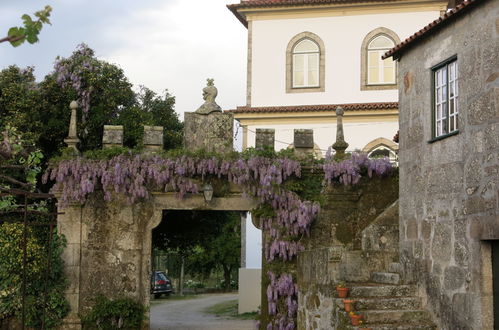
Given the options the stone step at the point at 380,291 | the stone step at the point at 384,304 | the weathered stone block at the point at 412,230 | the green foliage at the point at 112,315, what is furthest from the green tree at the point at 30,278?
the weathered stone block at the point at 412,230

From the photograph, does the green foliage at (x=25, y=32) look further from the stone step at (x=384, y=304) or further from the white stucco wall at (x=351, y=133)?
the white stucco wall at (x=351, y=133)

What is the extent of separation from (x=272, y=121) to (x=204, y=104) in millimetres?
7470

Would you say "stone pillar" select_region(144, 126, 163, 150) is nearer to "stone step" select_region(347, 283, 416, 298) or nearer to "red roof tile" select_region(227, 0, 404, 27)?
"stone step" select_region(347, 283, 416, 298)

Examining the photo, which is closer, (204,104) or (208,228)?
(204,104)

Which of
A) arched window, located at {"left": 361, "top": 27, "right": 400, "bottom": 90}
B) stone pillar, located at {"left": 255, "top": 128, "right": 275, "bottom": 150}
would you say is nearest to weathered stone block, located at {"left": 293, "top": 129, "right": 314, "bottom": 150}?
stone pillar, located at {"left": 255, "top": 128, "right": 275, "bottom": 150}

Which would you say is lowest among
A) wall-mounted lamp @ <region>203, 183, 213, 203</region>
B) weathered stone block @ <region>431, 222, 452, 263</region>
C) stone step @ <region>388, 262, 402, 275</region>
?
stone step @ <region>388, 262, 402, 275</region>

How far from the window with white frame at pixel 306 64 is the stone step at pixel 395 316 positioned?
43.0 ft

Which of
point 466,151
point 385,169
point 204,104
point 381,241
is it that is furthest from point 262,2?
point 466,151

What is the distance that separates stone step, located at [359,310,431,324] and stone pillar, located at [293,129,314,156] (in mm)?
4670

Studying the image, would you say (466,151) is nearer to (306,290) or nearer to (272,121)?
(306,290)

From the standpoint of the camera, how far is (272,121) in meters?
22.0

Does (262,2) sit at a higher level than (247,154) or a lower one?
higher

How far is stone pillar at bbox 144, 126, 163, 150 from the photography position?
14.0 metres

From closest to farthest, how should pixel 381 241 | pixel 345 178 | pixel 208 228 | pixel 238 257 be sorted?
pixel 381 241 < pixel 345 178 < pixel 208 228 < pixel 238 257
